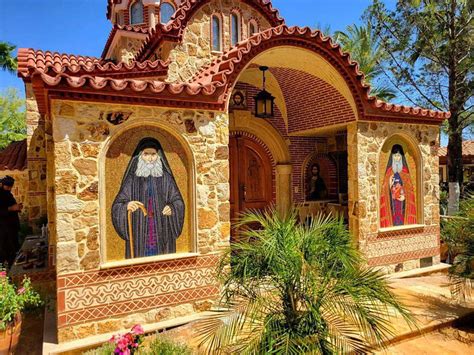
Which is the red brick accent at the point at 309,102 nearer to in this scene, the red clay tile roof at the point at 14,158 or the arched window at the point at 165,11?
the arched window at the point at 165,11

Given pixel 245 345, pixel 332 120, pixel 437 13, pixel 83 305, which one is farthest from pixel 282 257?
pixel 437 13

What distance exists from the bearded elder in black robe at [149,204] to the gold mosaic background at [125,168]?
0.06 m

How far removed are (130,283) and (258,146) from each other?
498 cm

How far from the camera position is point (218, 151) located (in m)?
5.20

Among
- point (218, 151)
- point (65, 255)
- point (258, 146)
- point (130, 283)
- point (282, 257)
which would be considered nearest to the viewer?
point (282, 257)

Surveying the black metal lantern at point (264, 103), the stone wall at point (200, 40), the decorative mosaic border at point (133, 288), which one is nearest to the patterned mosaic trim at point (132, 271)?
the decorative mosaic border at point (133, 288)

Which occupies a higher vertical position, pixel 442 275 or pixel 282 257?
pixel 282 257

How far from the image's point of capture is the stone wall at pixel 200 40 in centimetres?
768

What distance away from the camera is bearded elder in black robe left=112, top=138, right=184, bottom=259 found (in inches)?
179

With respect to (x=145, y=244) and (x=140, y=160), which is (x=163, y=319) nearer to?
(x=145, y=244)

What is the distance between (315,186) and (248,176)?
201 cm

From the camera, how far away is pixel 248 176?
846 cm

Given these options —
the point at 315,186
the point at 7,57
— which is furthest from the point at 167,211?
the point at 7,57

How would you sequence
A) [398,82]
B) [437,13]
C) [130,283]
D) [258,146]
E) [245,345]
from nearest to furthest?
[245,345] → [130,283] → [258,146] → [437,13] → [398,82]
